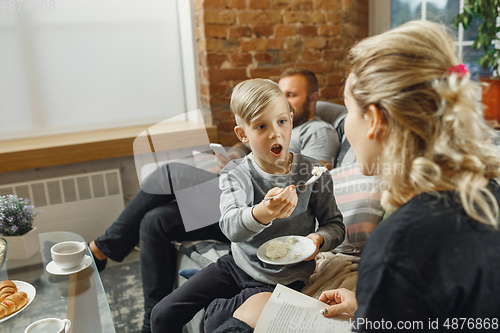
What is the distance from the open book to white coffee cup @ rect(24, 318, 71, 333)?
512mm

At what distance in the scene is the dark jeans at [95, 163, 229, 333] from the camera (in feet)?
5.19

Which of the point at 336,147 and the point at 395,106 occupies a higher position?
the point at 395,106

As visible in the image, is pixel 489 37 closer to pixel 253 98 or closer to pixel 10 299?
pixel 253 98

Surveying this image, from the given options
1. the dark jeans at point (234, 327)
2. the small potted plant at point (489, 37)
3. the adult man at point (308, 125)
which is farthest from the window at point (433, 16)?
the dark jeans at point (234, 327)

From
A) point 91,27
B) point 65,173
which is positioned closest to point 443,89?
point 65,173

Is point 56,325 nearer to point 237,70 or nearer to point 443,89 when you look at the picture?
point 443,89

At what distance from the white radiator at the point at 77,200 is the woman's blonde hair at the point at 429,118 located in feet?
6.68

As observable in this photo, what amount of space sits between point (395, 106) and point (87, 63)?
2309mm

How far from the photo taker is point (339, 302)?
0.92m

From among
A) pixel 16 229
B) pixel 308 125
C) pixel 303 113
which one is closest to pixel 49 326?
pixel 16 229

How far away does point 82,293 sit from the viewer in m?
1.24

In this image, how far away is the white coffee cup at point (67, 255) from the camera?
1.34 m

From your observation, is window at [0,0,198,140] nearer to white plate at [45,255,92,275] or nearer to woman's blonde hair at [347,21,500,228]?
white plate at [45,255,92,275]

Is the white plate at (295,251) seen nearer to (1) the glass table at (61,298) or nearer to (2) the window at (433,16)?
(1) the glass table at (61,298)
